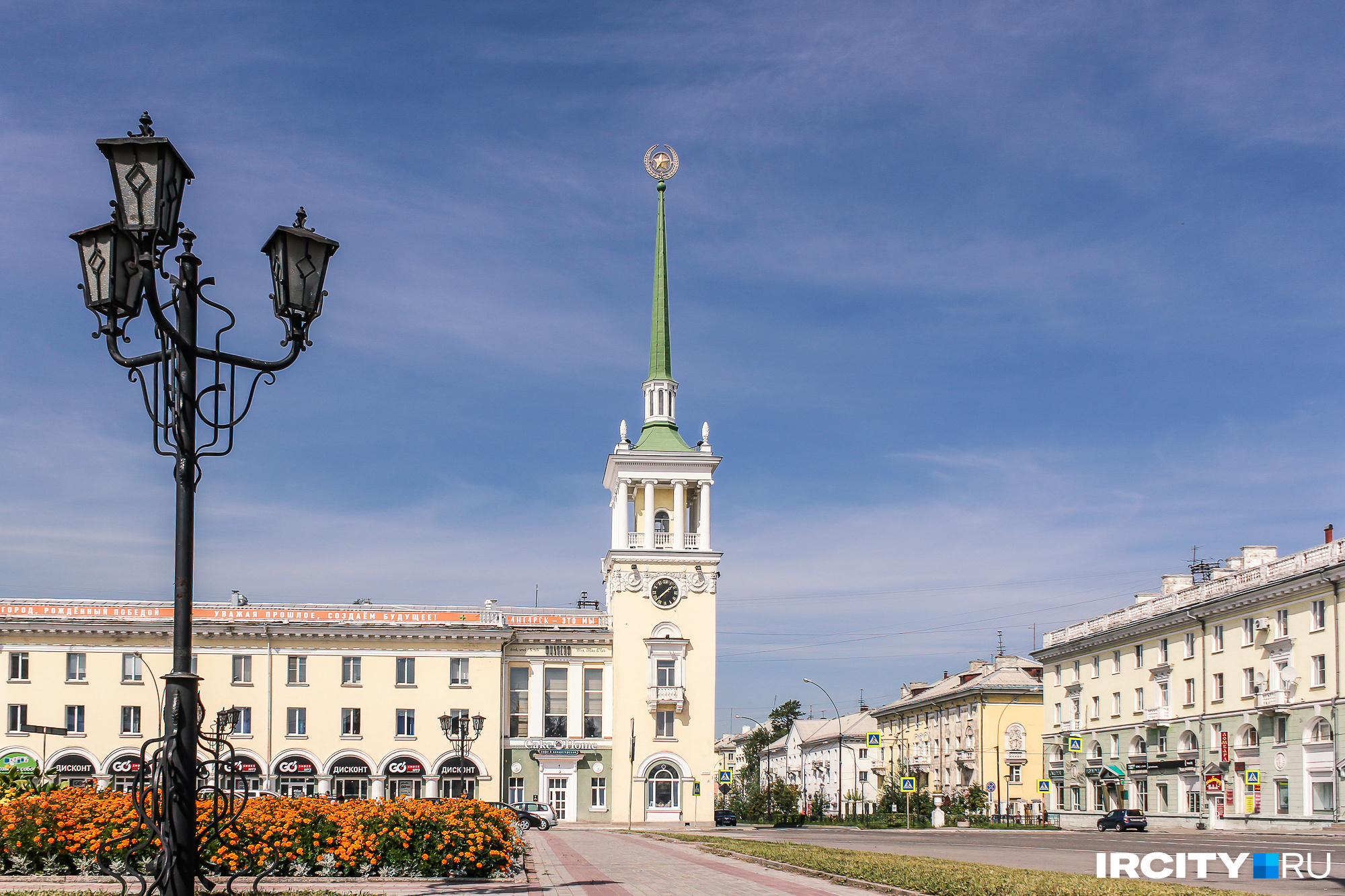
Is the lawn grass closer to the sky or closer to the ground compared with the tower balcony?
closer to the ground

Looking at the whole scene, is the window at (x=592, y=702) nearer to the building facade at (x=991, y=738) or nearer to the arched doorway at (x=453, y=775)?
the arched doorway at (x=453, y=775)

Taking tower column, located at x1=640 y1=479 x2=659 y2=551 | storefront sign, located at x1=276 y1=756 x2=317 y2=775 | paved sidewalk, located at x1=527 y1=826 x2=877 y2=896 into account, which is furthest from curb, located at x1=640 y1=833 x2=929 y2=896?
storefront sign, located at x1=276 y1=756 x2=317 y2=775

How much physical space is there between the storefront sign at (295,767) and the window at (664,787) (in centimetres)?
1649

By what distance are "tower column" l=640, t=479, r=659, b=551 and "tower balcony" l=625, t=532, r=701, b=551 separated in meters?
0.19

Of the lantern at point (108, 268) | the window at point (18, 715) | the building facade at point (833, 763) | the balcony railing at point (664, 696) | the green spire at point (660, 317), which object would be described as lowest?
the building facade at point (833, 763)

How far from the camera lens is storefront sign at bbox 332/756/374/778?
62.2 m

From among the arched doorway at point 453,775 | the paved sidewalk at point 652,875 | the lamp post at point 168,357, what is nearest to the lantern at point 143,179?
the lamp post at point 168,357

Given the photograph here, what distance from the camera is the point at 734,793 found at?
465ft

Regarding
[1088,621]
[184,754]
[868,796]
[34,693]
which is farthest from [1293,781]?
[868,796]

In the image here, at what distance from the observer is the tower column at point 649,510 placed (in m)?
66.6

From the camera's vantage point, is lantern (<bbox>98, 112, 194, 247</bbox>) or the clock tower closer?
lantern (<bbox>98, 112, 194, 247</bbox>)

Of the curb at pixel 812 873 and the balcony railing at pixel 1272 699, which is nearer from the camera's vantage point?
the curb at pixel 812 873

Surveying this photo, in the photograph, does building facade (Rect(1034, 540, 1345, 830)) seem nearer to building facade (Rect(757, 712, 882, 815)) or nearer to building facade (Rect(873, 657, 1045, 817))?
building facade (Rect(873, 657, 1045, 817))

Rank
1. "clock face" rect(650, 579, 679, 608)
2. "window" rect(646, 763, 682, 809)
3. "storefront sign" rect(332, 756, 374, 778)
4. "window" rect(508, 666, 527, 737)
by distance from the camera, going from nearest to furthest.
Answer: "storefront sign" rect(332, 756, 374, 778)
"window" rect(646, 763, 682, 809)
"window" rect(508, 666, 527, 737)
"clock face" rect(650, 579, 679, 608)
